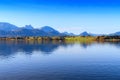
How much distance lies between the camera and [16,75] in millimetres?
61906

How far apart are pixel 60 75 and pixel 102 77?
11.1 m

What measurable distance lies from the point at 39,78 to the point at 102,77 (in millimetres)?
15973

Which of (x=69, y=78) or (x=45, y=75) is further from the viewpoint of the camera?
(x=45, y=75)

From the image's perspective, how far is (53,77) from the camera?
195 feet

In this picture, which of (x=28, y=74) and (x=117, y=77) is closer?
(x=117, y=77)

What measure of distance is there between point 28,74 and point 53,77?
8166mm

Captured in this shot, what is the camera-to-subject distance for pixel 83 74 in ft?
206

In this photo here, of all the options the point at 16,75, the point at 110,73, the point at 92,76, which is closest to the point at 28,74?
the point at 16,75

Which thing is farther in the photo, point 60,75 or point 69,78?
point 60,75

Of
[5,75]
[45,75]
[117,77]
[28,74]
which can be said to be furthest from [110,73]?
[5,75]

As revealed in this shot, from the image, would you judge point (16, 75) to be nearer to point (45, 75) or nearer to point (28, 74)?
point (28, 74)

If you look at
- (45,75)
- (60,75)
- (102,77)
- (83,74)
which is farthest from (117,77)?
(45,75)

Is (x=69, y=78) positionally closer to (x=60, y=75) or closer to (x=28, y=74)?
(x=60, y=75)

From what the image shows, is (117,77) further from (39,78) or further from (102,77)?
(39,78)
